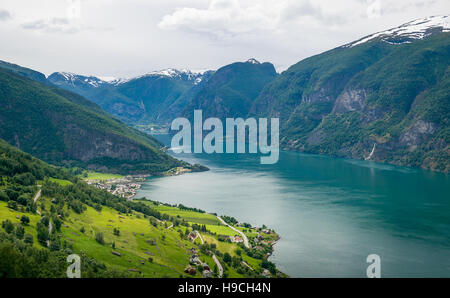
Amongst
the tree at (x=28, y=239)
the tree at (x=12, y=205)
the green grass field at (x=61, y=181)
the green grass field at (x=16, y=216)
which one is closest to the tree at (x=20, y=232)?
the green grass field at (x=16, y=216)

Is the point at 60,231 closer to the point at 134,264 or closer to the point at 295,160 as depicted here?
the point at 134,264

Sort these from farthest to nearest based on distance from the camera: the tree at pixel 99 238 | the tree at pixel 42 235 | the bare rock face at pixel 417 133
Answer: the bare rock face at pixel 417 133
the tree at pixel 99 238
the tree at pixel 42 235

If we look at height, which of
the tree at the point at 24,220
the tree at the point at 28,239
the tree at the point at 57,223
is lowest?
the tree at the point at 57,223

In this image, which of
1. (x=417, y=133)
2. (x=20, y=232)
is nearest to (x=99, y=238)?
(x=20, y=232)

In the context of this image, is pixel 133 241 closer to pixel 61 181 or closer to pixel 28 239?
pixel 28 239

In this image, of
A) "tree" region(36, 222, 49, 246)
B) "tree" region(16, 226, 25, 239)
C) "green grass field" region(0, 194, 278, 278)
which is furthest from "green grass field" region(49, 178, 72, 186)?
"tree" region(16, 226, 25, 239)

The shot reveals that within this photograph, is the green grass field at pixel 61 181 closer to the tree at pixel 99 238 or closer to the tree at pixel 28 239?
the tree at pixel 99 238

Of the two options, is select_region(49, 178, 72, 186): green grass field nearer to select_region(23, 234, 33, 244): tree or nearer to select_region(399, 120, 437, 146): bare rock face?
select_region(23, 234, 33, 244): tree
